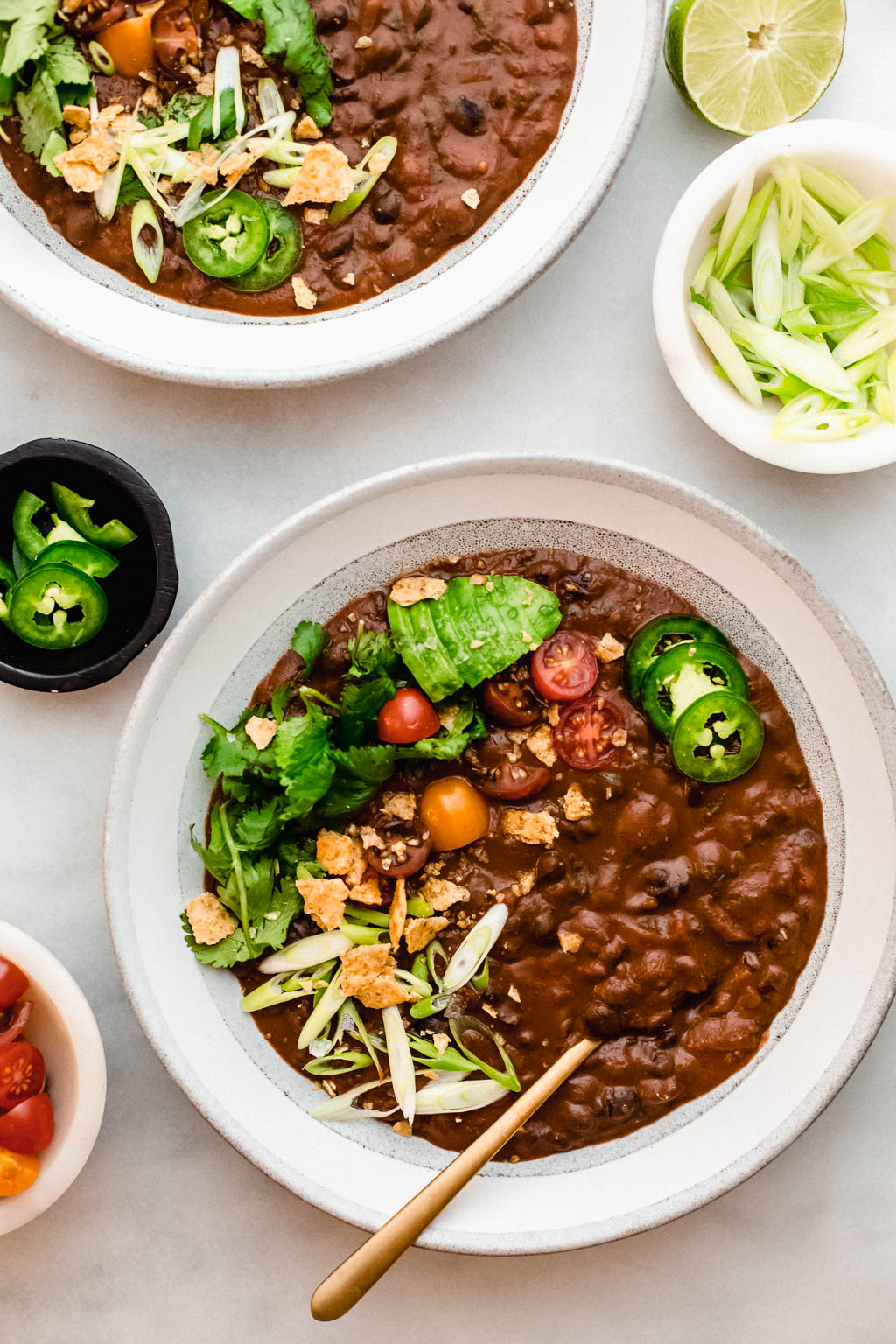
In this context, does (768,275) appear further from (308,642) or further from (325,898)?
(325,898)

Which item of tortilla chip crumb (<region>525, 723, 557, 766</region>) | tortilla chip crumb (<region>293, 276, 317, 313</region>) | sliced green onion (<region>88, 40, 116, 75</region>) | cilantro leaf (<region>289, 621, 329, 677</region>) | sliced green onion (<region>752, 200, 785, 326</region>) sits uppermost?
sliced green onion (<region>88, 40, 116, 75</region>)

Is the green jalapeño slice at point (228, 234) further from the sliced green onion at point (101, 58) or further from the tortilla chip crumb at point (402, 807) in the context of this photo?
the tortilla chip crumb at point (402, 807)

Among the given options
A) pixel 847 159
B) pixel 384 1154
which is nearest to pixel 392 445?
pixel 847 159

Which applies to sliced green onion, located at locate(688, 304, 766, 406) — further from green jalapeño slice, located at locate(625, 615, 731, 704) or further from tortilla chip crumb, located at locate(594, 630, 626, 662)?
tortilla chip crumb, located at locate(594, 630, 626, 662)

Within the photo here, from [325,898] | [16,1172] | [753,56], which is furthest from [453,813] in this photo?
[753,56]

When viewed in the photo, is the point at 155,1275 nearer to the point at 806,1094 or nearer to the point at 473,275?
the point at 806,1094

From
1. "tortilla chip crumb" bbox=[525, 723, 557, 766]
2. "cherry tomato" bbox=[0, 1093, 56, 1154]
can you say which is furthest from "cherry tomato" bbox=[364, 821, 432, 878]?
"cherry tomato" bbox=[0, 1093, 56, 1154]
